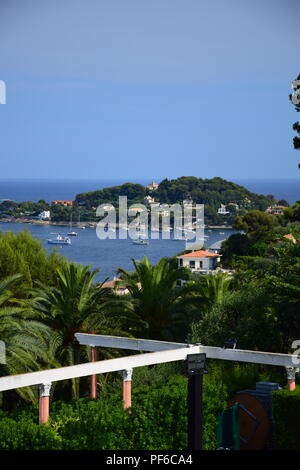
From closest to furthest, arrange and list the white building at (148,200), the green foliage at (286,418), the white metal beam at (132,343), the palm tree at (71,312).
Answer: the green foliage at (286,418), the white metal beam at (132,343), the palm tree at (71,312), the white building at (148,200)

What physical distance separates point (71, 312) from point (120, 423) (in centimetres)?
769

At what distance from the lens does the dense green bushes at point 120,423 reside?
1091 centimetres

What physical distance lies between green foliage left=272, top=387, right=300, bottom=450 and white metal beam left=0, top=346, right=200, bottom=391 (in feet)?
4.84

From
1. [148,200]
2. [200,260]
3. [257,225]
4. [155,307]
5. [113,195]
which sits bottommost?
Result: [200,260]

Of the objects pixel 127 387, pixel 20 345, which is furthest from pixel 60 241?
pixel 127 387

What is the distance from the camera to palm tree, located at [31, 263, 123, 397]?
62.0 ft

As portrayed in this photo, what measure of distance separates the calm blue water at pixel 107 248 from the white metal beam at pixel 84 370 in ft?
357

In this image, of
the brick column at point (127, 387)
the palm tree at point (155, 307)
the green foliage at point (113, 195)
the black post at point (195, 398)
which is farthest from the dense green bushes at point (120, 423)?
the green foliage at point (113, 195)

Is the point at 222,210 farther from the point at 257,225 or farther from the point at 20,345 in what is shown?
the point at 20,345

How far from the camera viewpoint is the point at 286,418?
13.0 meters

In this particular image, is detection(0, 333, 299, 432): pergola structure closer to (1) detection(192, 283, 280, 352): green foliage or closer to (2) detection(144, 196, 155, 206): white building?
(1) detection(192, 283, 280, 352): green foliage

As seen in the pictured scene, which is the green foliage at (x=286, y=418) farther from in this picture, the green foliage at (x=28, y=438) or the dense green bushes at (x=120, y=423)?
the green foliage at (x=28, y=438)

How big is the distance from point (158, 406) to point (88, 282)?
26.4ft
